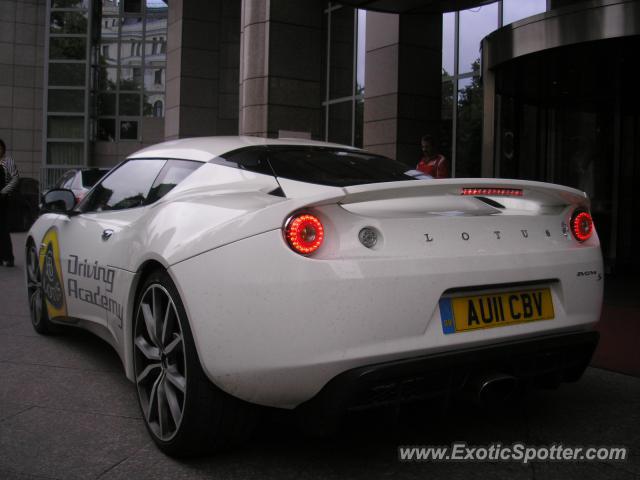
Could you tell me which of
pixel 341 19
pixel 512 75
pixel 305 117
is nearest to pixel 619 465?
pixel 512 75

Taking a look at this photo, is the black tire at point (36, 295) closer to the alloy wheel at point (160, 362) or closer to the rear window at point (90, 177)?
the alloy wheel at point (160, 362)

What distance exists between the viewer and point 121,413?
347 centimetres

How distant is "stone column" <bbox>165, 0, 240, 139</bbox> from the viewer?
2191cm

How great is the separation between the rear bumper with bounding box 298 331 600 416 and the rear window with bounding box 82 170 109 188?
10.4m

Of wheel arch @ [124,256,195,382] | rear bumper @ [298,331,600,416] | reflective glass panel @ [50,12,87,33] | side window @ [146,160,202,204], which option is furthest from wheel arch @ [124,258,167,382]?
reflective glass panel @ [50,12,87,33]

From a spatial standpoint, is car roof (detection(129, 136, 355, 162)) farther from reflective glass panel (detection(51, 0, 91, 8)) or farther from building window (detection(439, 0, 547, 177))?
reflective glass panel (detection(51, 0, 91, 8))

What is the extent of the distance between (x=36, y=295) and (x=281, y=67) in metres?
9.04

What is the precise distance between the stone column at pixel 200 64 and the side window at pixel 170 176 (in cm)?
1895

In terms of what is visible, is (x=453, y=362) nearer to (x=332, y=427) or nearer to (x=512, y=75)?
(x=332, y=427)

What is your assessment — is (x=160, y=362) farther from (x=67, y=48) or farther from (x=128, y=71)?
(x=67, y=48)

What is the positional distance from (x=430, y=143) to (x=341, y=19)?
23.9 ft

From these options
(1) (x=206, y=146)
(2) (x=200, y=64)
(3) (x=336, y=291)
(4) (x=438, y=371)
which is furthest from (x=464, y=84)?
(2) (x=200, y=64)

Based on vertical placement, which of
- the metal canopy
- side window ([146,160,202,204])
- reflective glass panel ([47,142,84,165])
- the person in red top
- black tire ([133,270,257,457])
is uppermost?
the metal canopy

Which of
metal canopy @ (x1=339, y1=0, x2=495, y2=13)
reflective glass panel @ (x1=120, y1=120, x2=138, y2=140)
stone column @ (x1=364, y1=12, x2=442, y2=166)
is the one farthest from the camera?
reflective glass panel @ (x1=120, y1=120, x2=138, y2=140)
